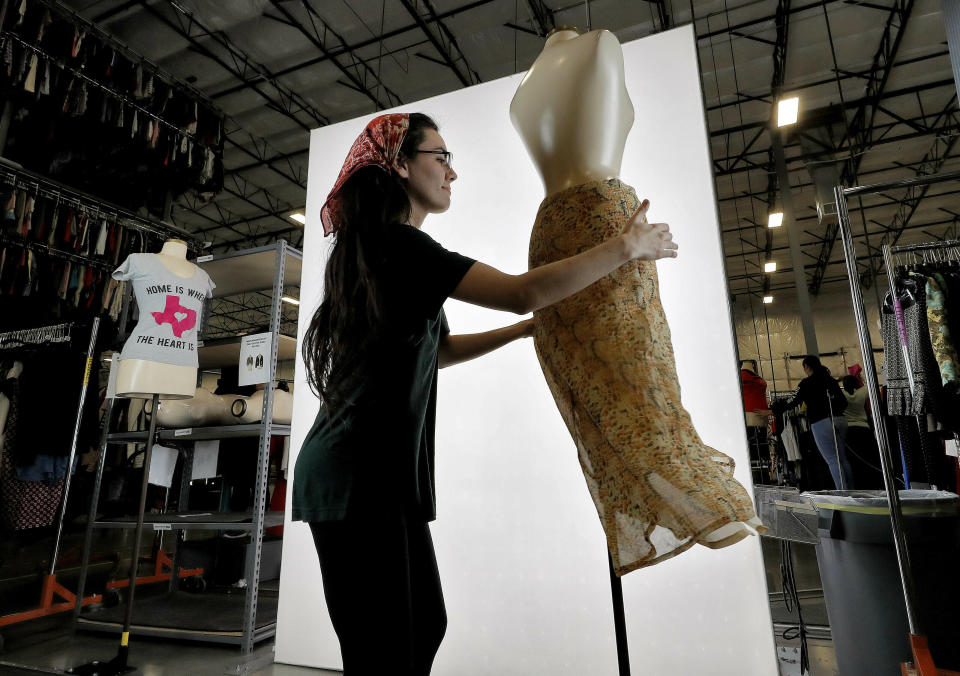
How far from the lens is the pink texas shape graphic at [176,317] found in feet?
9.68

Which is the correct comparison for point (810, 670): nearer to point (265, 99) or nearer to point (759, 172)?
point (265, 99)

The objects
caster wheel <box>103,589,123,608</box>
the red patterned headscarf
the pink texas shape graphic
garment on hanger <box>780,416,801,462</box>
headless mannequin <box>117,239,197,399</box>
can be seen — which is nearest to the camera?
the red patterned headscarf

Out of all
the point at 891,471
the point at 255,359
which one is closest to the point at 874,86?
the point at 891,471

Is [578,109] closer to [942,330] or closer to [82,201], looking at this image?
[942,330]

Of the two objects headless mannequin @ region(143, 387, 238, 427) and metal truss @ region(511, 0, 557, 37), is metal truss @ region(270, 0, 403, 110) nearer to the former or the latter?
metal truss @ region(511, 0, 557, 37)

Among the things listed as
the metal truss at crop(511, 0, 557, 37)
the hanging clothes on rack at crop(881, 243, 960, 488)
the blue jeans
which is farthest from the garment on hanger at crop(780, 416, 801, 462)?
the metal truss at crop(511, 0, 557, 37)

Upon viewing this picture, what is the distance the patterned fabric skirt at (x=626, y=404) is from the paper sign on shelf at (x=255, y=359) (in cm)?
257

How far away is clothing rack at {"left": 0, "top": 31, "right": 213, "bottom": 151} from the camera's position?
15.5 feet

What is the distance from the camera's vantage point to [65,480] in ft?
13.2

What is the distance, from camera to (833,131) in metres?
9.80

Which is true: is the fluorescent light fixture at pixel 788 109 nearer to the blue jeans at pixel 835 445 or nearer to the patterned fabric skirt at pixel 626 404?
the blue jeans at pixel 835 445

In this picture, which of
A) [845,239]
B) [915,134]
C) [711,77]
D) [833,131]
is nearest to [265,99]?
[711,77]

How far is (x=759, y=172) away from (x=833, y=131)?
1584mm

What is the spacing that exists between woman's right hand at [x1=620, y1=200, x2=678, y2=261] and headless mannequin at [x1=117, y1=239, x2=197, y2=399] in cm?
273
